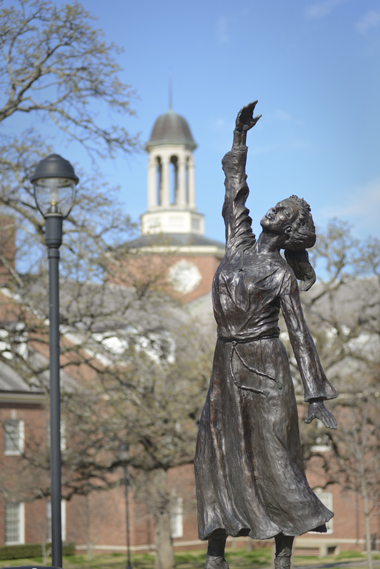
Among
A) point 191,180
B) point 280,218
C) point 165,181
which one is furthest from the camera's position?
point 191,180

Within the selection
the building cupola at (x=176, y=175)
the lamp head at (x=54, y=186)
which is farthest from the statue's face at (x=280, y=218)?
the building cupola at (x=176, y=175)

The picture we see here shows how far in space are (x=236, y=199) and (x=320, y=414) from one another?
159cm

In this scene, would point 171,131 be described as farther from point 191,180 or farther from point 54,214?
point 54,214

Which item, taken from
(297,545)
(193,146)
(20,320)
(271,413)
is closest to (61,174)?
(271,413)

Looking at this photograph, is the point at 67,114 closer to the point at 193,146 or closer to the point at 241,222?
the point at 241,222

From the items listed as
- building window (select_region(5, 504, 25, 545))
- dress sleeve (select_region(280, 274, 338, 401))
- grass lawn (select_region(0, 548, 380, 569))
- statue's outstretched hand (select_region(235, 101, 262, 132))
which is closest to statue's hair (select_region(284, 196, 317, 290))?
dress sleeve (select_region(280, 274, 338, 401))

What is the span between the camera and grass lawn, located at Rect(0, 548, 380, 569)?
29623 mm

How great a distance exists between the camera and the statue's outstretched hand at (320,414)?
465 centimetres

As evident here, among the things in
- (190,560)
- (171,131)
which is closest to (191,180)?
(171,131)

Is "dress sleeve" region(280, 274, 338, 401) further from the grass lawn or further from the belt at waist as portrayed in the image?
the grass lawn

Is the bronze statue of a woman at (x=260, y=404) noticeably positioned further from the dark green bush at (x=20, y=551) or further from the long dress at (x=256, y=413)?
the dark green bush at (x=20, y=551)

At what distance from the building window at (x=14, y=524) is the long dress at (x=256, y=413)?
30.1m

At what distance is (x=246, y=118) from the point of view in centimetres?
536

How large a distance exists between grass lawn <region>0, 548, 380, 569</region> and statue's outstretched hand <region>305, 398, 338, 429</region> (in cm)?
2407
